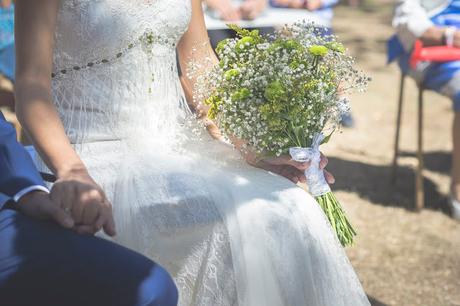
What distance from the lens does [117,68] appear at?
229cm

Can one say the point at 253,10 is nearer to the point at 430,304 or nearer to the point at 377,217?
the point at 377,217

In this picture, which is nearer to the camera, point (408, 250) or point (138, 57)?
point (138, 57)

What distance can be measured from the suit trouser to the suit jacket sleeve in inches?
5.8

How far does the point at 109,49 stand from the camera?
2250 mm

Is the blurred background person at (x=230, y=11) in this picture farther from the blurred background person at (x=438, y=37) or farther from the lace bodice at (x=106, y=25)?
the lace bodice at (x=106, y=25)

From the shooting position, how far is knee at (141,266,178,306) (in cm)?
164

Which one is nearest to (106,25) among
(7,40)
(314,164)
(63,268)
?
(314,164)

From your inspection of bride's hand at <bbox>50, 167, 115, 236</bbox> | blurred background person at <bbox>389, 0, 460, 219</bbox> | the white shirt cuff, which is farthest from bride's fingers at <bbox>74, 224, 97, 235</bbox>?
blurred background person at <bbox>389, 0, 460, 219</bbox>

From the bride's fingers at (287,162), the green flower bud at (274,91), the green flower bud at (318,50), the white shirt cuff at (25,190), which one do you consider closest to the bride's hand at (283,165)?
the bride's fingers at (287,162)

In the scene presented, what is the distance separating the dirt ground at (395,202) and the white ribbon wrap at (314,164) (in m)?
1.30

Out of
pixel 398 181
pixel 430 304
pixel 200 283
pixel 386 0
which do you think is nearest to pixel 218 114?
pixel 200 283

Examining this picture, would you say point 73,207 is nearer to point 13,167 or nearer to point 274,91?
point 13,167

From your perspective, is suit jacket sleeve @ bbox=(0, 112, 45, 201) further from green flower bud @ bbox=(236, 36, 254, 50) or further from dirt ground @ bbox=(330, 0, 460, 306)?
dirt ground @ bbox=(330, 0, 460, 306)

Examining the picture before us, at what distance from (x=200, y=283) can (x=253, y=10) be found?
8.93ft
